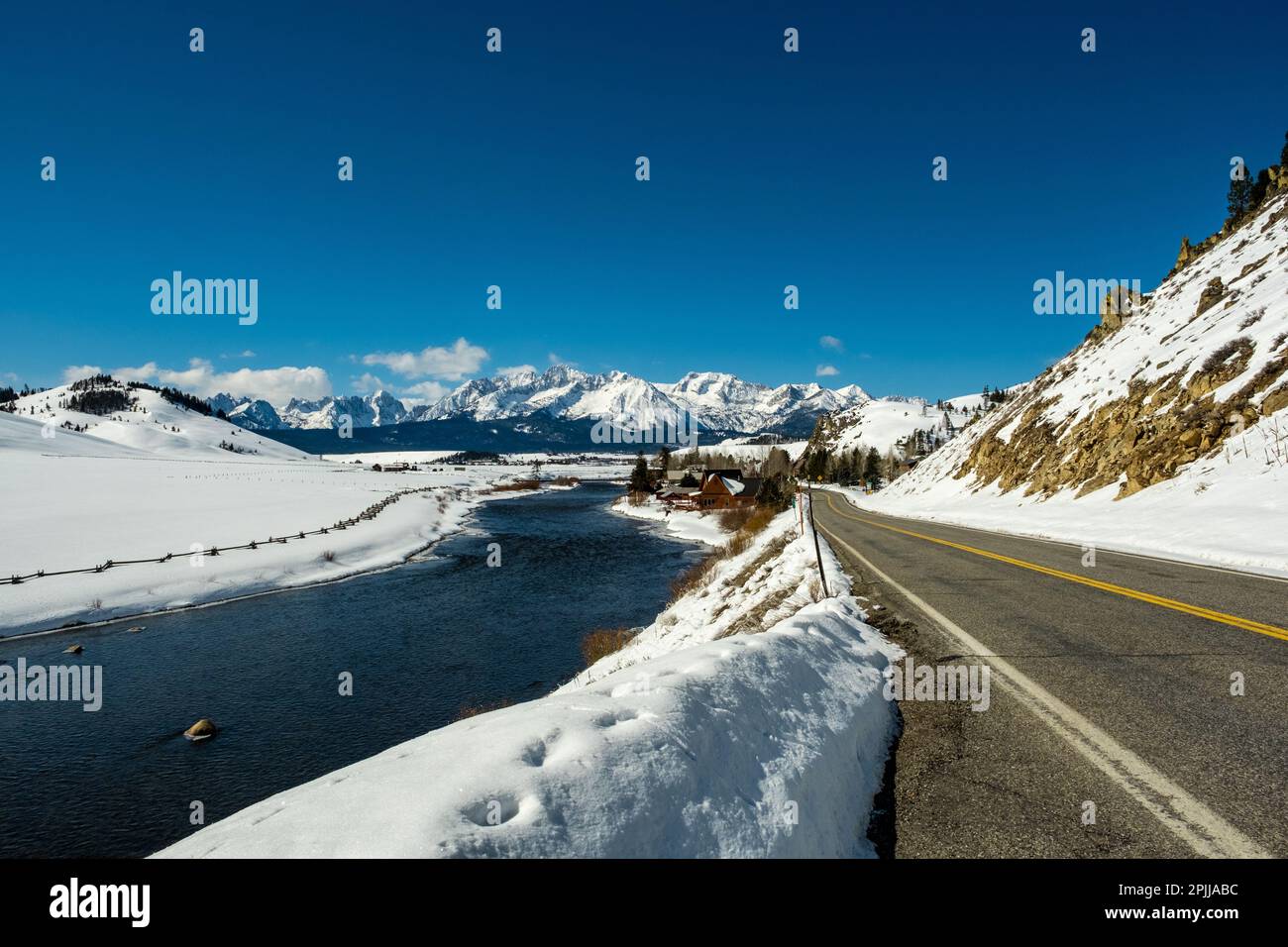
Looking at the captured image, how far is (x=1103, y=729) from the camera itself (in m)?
4.75

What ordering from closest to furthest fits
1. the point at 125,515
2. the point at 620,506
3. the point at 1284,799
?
the point at 1284,799 < the point at 125,515 < the point at 620,506

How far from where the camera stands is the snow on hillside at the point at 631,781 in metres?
2.75

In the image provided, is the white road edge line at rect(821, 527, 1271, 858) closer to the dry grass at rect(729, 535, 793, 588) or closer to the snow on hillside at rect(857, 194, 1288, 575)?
the snow on hillside at rect(857, 194, 1288, 575)

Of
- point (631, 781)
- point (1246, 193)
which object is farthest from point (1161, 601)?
point (1246, 193)

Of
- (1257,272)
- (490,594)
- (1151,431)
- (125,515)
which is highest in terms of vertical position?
(1257,272)

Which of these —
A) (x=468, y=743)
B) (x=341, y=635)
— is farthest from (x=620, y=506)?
(x=468, y=743)

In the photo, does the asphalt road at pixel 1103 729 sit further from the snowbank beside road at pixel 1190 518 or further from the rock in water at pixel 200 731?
the rock in water at pixel 200 731

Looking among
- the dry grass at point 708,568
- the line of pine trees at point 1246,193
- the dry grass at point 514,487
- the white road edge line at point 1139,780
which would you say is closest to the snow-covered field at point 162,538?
the dry grass at point 708,568

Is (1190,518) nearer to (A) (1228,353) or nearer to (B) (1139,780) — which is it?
(A) (1228,353)

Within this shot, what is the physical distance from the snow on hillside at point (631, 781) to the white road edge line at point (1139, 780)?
4.58ft

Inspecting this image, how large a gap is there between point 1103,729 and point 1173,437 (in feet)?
91.0
